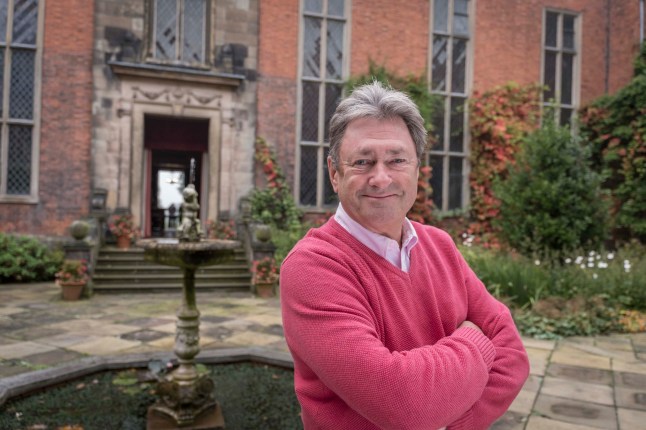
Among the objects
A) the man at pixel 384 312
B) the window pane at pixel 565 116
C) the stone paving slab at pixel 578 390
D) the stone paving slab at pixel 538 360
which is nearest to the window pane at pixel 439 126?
the window pane at pixel 565 116

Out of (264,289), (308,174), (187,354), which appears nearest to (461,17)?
(308,174)

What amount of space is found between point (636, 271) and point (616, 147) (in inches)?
248

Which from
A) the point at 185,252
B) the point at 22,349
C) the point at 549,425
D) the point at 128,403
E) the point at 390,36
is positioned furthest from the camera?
the point at 390,36

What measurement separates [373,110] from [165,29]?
10104 mm

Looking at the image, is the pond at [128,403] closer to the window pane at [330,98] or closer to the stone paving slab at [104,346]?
the stone paving slab at [104,346]

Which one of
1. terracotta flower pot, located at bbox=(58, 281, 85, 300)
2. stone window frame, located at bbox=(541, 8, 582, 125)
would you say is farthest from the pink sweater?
stone window frame, located at bbox=(541, 8, 582, 125)

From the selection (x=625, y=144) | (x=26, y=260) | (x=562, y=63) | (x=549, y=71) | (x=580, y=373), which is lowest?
(x=580, y=373)

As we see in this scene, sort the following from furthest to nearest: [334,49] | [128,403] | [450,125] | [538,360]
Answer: [450,125] → [334,49] → [538,360] → [128,403]

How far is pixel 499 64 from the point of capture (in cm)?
1221

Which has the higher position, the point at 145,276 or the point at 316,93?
the point at 316,93

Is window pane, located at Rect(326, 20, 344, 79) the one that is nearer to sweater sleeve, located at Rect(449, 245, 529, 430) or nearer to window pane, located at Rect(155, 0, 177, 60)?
window pane, located at Rect(155, 0, 177, 60)

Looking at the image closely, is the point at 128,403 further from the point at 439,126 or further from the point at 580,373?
the point at 439,126

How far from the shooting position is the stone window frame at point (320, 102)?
10945mm

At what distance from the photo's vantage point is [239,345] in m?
4.98
